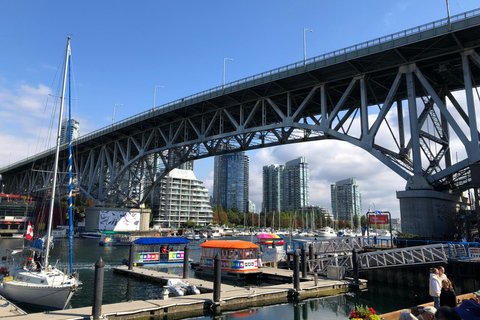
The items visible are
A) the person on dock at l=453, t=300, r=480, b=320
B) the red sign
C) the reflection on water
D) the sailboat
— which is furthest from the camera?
the red sign

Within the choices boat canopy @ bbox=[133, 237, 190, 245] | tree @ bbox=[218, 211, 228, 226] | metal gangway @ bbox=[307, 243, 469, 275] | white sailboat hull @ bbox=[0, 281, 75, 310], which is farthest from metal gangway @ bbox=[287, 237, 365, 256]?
tree @ bbox=[218, 211, 228, 226]

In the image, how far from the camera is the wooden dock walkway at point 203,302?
49.9 feet

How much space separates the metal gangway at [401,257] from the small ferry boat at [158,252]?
1372cm

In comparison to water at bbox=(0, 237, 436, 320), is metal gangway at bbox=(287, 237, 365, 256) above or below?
above

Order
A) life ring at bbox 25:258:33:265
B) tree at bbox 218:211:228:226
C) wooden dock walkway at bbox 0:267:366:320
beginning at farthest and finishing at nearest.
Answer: tree at bbox 218:211:228:226 < life ring at bbox 25:258:33:265 < wooden dock walkway at bbox 0:267:366:320

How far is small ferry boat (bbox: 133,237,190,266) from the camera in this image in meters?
34.0

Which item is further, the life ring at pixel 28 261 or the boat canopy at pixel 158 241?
the boat canopy at pixel 158 241

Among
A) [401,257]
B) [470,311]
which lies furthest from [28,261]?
[401,257]

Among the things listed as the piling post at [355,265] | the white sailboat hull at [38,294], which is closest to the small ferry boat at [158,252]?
the white sailboat hull at [38,294]

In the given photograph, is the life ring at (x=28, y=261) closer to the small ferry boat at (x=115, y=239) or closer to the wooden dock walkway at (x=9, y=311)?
the wooden dock walkway at (x=9, y=311)

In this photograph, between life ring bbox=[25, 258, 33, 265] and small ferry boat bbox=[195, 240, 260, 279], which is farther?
small ferry boat bbox=[195, 240, 260, 279]

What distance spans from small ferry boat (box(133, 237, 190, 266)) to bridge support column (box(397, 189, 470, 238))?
67.1 feet

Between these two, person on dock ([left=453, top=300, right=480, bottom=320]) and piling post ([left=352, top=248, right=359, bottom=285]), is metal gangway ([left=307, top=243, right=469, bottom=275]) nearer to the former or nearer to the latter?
piling post ([left=352, top=248, right=359, bottom=285])

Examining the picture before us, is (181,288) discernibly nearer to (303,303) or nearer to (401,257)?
(303,303)
